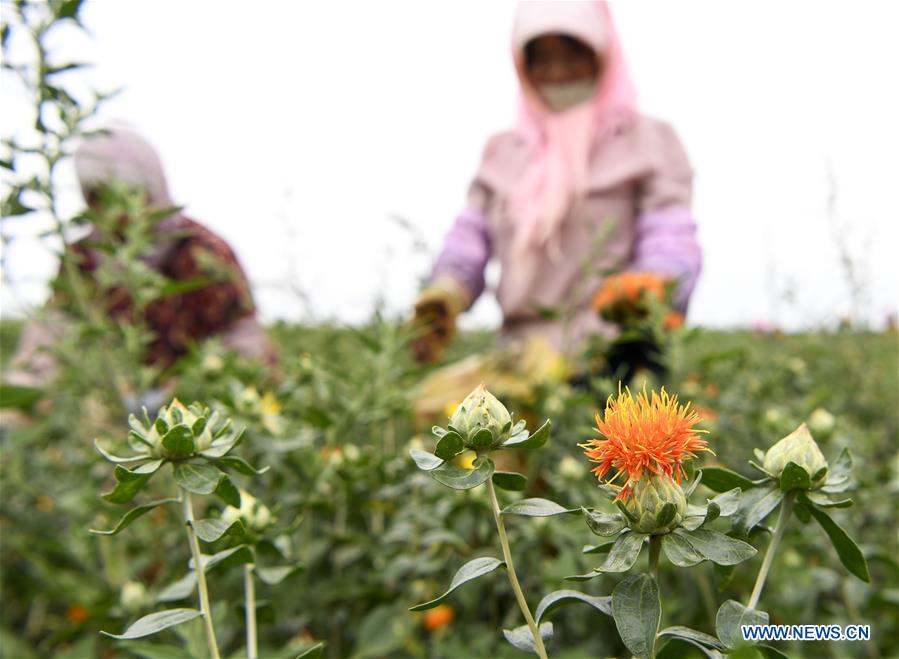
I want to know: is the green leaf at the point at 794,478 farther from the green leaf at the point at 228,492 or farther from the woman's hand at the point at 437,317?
the woman's hand at the point at 437,317

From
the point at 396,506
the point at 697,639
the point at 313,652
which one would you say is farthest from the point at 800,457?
the point at 396,506

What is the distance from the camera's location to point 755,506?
45cm

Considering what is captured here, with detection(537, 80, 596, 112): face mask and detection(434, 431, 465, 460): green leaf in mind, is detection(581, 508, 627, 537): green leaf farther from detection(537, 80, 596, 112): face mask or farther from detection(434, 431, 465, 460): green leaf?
detection(537, 80, 596, 112): face mask

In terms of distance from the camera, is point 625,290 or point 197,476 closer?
point 197,476

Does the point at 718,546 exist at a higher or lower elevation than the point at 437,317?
higher

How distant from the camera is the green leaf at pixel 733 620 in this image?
0.39 m

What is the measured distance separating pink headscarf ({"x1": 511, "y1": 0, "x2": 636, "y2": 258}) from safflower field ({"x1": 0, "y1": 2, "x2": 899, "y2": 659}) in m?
0.62

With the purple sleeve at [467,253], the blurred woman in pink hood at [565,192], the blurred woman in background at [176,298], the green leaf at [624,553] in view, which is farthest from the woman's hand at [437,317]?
the green leaf at [624,553]

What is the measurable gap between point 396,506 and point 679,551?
1.12m

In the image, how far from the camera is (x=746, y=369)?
2.14 metres

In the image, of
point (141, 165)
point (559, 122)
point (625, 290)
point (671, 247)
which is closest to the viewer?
point (625, 290)

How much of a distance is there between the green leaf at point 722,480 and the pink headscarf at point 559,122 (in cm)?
189

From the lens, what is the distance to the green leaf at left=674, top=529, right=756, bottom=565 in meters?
0.38

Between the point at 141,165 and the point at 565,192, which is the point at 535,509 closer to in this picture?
the point at 565,192
